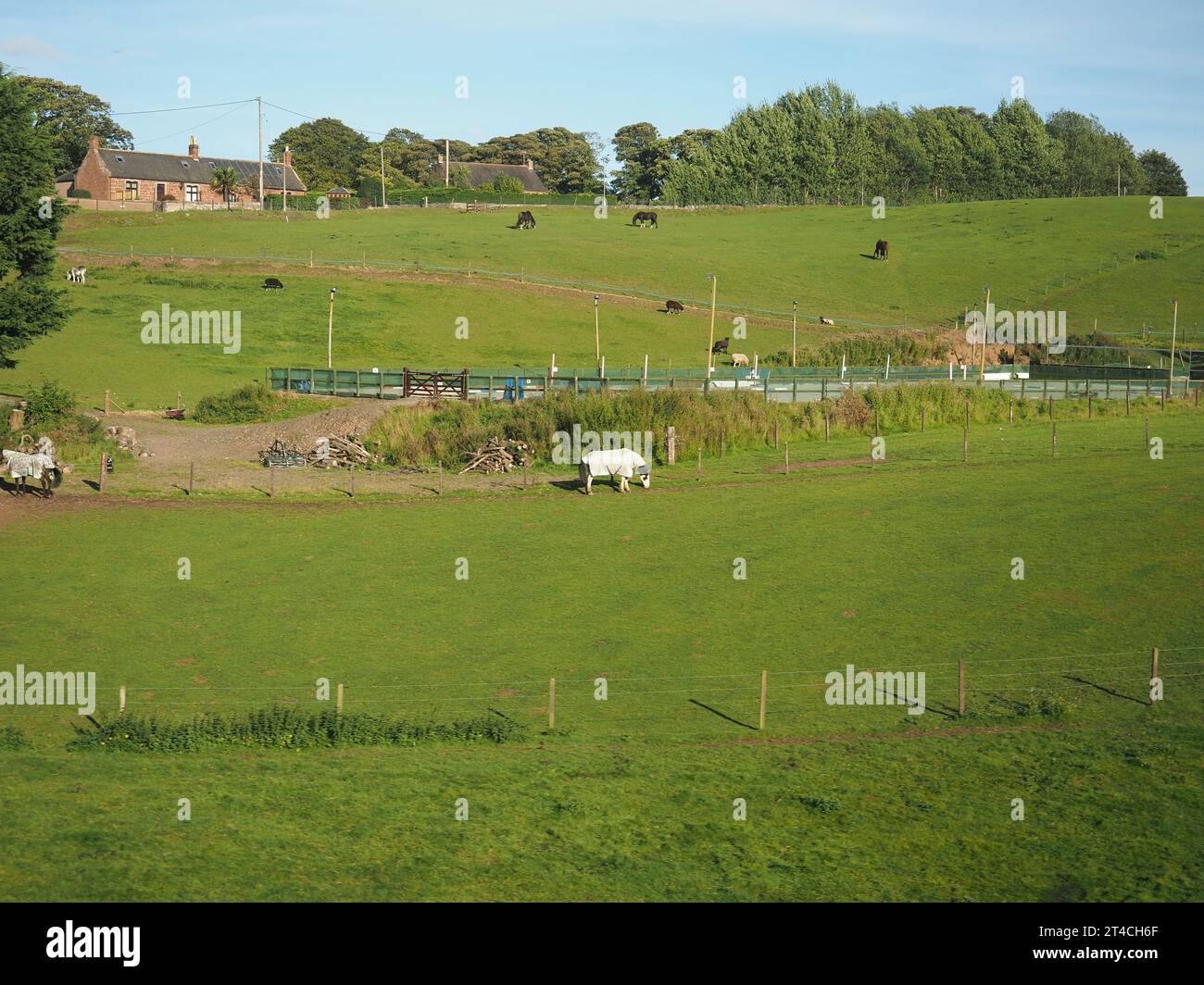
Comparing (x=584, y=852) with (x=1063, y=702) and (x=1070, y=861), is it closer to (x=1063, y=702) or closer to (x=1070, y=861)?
(x=1070, y=861)

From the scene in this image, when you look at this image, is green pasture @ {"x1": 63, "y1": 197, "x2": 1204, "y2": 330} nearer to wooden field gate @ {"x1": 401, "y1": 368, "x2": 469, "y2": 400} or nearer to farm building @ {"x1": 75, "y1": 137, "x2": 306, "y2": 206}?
farm building @ {"x1": 75, "y1": 137, "x2": 306, "y2": 206}

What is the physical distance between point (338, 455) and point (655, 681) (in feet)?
81.4

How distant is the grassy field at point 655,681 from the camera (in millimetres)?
17688

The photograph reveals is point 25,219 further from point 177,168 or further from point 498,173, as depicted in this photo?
point 498,173

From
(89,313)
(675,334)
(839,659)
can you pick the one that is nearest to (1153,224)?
(675,334)

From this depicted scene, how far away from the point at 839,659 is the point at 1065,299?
72720mm

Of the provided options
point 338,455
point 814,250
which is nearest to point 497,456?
point 338,455

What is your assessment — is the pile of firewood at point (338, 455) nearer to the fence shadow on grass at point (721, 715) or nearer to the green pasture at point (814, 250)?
the fence shadow on grass at point (721, 715)

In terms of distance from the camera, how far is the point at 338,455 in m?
47.5

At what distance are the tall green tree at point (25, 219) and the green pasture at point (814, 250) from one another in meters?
37.3

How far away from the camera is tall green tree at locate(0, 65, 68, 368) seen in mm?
51562

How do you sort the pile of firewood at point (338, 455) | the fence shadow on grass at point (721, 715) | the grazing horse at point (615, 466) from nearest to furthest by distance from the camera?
1. the fence shadow on grass at point (721, 715)
2. the grazing horse at point (615, 466)
3. the pile of firewood at point (338, 455)

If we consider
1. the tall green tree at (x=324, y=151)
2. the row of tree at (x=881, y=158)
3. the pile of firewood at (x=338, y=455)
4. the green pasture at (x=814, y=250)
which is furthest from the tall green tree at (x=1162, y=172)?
the pile of firewood at (x=338, y=455)
